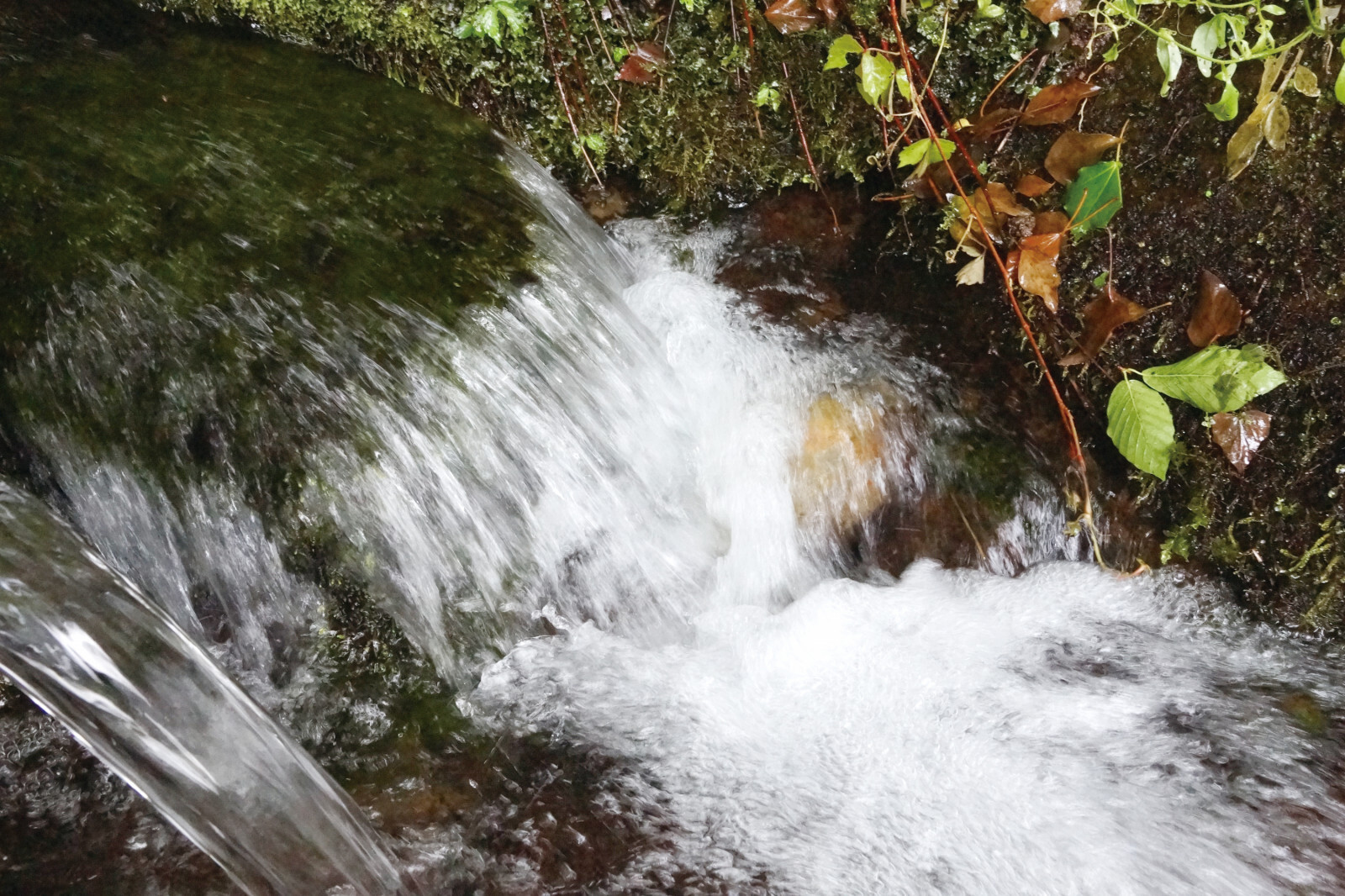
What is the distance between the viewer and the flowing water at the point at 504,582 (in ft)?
5.70

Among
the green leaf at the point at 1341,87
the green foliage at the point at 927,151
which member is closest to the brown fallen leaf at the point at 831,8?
the green foliage at the point at 927,151

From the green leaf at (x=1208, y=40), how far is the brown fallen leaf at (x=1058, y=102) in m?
0.23

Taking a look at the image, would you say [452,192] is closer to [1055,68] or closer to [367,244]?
[367,244]

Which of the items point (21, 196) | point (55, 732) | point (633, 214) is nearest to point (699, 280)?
point (633, 214)

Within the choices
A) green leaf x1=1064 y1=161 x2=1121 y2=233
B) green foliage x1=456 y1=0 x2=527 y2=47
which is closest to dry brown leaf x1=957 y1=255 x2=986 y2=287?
green leaf x1=1064 y1=161 x2=1121 y2=233

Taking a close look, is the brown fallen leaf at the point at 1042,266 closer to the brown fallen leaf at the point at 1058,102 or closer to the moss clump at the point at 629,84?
the brown fallen leaf at the point at 1058,102

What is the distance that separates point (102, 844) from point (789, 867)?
1.50 meters

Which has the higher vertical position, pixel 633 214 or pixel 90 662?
pixel 633 214

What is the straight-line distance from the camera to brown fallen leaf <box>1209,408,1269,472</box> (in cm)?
199

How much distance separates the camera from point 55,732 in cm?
199

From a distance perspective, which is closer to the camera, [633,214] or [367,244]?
[367,244]

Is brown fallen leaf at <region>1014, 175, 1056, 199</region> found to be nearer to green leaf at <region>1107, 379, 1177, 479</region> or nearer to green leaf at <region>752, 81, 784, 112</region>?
green leaf at <region>1107, 379, 1177, 479</region>

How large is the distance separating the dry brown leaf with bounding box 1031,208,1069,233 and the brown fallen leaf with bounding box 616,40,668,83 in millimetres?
1269

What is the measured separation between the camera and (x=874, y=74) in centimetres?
230
